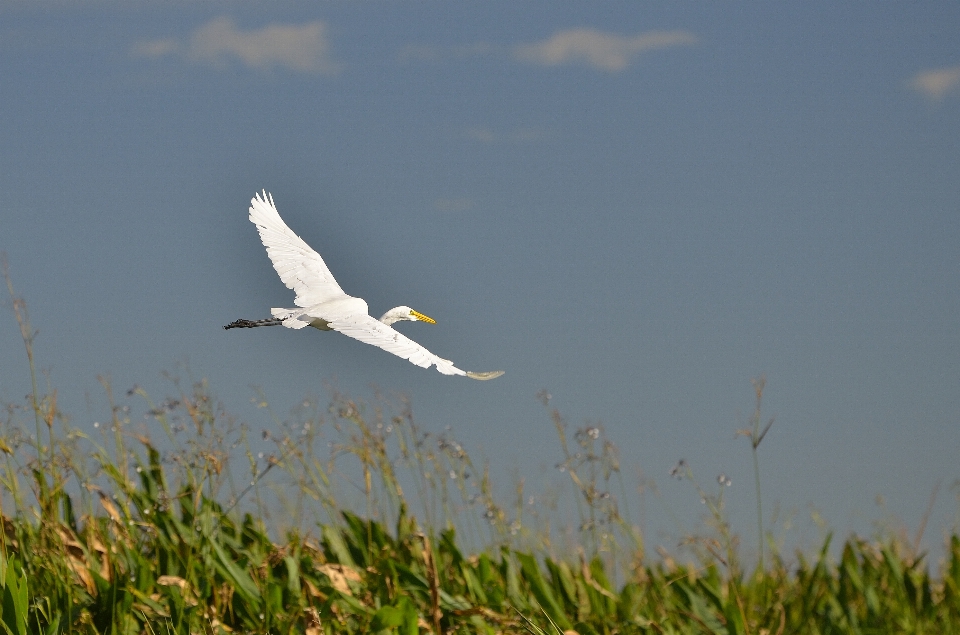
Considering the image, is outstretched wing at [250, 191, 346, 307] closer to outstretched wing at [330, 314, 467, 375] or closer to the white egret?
the white egret

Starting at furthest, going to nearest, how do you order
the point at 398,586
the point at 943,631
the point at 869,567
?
the point at 869,567
the point at 943,631
the point at 398,586

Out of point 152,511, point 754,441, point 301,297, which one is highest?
point 301,297

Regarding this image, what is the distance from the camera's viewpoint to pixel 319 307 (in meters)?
3.75

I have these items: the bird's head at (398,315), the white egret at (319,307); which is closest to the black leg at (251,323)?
the white egret at (319,307)

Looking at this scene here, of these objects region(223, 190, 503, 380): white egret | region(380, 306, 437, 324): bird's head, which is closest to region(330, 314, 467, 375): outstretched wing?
region(223, 190, 503, 380): white egret

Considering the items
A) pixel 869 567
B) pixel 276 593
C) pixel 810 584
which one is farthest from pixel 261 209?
pixel 869 567

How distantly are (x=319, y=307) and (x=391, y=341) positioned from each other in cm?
53

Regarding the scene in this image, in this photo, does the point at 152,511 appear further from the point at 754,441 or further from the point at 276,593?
the point at 754,441

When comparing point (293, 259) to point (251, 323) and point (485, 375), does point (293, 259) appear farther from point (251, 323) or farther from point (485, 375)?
point (485, 375)

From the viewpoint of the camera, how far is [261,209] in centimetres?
492

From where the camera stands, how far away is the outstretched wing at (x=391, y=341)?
329 cm

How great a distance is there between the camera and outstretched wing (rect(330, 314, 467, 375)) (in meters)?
3.29

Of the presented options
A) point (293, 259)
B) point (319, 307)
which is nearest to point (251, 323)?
point (319, 307)

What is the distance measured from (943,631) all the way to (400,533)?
9.12 feet
